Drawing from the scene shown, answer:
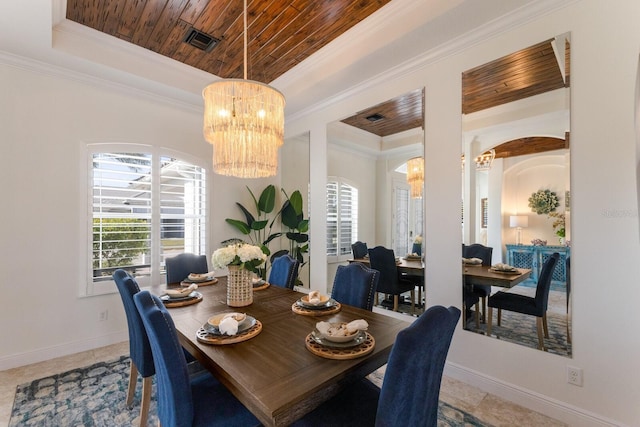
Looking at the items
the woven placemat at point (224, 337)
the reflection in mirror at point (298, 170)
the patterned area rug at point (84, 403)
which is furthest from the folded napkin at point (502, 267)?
the reflection in mirror at point (298, 170)

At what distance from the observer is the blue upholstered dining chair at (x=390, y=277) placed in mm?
2988

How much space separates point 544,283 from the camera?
7.12ft

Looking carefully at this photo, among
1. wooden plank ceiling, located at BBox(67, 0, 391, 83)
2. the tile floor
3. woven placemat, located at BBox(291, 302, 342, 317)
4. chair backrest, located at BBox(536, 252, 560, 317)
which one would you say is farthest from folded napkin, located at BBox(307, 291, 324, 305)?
wooden plank ceiling, located at BBox(67, 0, 391, 83)

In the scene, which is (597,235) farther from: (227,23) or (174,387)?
(227,23)

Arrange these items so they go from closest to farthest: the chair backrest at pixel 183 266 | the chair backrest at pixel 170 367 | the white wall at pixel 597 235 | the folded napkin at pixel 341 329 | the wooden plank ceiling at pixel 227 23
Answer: the chair backrest at pixel 170 367 < the folded napkin at pixel 341 329 < the white wall at pixel 597 235 < the wooden plank ceiling at pixel 227 23 < the chair backrest at pixel 183 266

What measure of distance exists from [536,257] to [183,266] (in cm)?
332

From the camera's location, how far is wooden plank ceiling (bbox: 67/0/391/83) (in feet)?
8.11

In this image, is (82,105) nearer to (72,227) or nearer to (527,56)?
(72,227)

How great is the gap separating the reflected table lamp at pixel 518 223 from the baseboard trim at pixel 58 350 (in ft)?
14.2

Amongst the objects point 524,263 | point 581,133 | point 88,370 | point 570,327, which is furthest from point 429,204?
point 88,370

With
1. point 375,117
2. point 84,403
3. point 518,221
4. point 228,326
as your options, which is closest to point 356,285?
point 228,326

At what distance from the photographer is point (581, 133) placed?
6.59 ft

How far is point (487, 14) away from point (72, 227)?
4482 mm

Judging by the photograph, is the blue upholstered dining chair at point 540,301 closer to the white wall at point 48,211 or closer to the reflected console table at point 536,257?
the reflected console table at point 536,257
